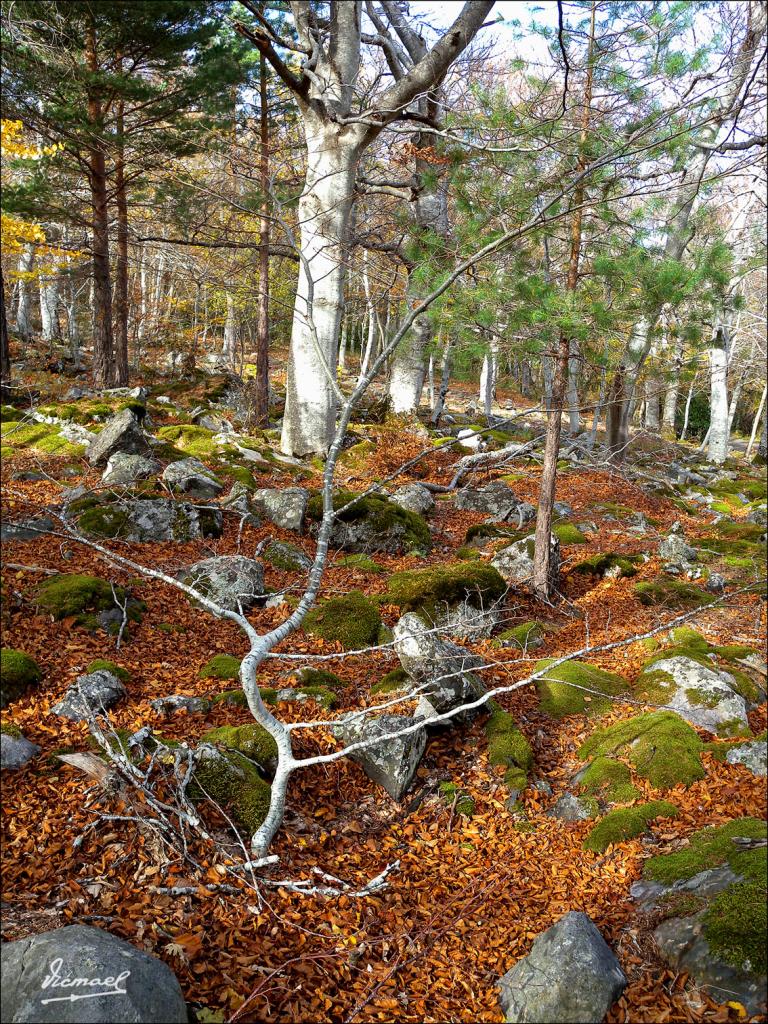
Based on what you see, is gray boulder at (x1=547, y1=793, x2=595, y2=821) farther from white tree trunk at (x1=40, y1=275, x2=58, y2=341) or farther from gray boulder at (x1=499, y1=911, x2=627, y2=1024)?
white tree trunk at (x1=40, y1=275, x2=58, y2=341)

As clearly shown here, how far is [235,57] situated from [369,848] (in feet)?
45.5

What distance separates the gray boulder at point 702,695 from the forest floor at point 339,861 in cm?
27

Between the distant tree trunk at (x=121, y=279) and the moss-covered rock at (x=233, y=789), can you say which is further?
the distant tree trunk at (x=121, y=279)

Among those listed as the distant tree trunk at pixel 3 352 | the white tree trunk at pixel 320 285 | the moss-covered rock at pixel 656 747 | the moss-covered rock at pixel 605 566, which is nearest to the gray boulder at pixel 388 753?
the moss-covered rock at pixel 656 747

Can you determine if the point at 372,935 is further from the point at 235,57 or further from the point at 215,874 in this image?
the point at 235,57

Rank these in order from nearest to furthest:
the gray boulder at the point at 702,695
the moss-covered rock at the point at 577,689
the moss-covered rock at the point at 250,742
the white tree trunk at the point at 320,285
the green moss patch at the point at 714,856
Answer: the green moss patch at the point at 714,856 → the moss-covered rock at the point at 250,742 → the gray boulder at the point at 702,695 → the moss-covered rock at the point at 577,689 → the white tree trunk at the point at 320,285

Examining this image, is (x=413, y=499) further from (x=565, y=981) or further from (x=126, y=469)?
(x=565, y=981)

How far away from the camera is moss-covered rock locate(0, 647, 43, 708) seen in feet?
12.9

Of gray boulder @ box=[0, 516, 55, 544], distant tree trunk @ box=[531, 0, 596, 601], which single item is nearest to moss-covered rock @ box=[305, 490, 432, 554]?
distant tree trunk @ box=[531, 0, 596, 601]

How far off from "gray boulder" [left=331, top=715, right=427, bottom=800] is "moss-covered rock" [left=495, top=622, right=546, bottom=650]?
6.36ft

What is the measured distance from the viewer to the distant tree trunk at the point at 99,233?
11.6 m

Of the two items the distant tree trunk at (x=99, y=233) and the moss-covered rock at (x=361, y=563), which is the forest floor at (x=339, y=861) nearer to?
the moss-covered rock at (x=361, y=563)

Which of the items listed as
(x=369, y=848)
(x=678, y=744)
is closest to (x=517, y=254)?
(x=678, y=744)

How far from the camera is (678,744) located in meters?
4.20
